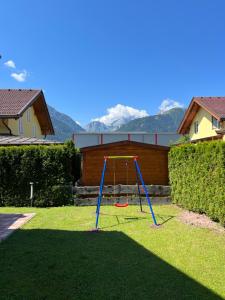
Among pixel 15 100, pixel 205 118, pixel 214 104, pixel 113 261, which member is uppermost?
pixel 214 104

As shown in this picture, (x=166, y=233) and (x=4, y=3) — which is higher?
(x=4, y=3)

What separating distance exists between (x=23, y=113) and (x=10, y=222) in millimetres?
10172

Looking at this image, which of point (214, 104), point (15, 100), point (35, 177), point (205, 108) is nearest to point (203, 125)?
point (214, 104)

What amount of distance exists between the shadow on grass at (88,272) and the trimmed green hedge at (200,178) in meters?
2.67

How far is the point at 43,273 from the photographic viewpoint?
14.3 ft

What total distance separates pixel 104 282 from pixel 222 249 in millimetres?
2581

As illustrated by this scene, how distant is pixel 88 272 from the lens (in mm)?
4367

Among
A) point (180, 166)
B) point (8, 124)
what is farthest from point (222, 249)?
point (8, 124)

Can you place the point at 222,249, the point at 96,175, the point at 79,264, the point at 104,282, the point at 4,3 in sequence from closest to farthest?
the point at 104,282 < the point at 79,264 < the point at 222,249 < the point at 4,3 < the point at 96,175

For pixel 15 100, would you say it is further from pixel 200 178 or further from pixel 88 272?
pixel 88 272

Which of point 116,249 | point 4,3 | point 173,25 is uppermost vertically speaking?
point 173,25

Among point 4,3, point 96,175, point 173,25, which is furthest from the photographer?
point 173,25

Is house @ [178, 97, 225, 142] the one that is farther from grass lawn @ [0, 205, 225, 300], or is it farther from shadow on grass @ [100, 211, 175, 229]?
grass lawn @ [0, 205, 225, 300]

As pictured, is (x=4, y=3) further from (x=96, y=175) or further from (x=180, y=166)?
(x=180, y=166)
